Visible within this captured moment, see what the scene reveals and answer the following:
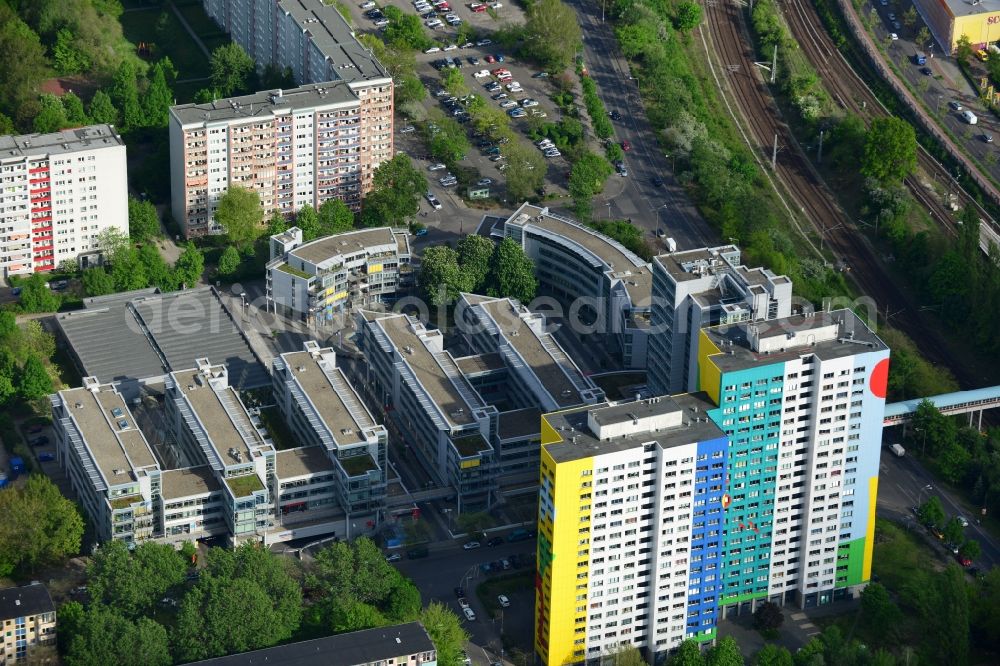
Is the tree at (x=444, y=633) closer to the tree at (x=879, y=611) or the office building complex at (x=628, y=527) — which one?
the office building complex at (x=628, y=527)

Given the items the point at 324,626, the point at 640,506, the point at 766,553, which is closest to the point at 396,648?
the point at 324,626

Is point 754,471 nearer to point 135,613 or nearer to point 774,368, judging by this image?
point 774,368

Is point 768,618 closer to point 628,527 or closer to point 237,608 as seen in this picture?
point 628,527

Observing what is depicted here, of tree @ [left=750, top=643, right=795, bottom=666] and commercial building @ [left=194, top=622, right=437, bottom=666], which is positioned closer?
commercial building @ [left=194, top=622, right=437, bottom=666]

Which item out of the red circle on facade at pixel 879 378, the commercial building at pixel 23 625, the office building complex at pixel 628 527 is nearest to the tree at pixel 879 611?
the office building complex at pixel 628 527

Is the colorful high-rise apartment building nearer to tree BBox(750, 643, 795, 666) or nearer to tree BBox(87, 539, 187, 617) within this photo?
tree BBox(750, 643, 795, 666)

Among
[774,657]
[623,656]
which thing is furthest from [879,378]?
[623,656]

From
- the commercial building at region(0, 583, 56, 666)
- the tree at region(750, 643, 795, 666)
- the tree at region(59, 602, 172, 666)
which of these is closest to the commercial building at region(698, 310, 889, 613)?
the tree at region(750, 643, 795, 666)
